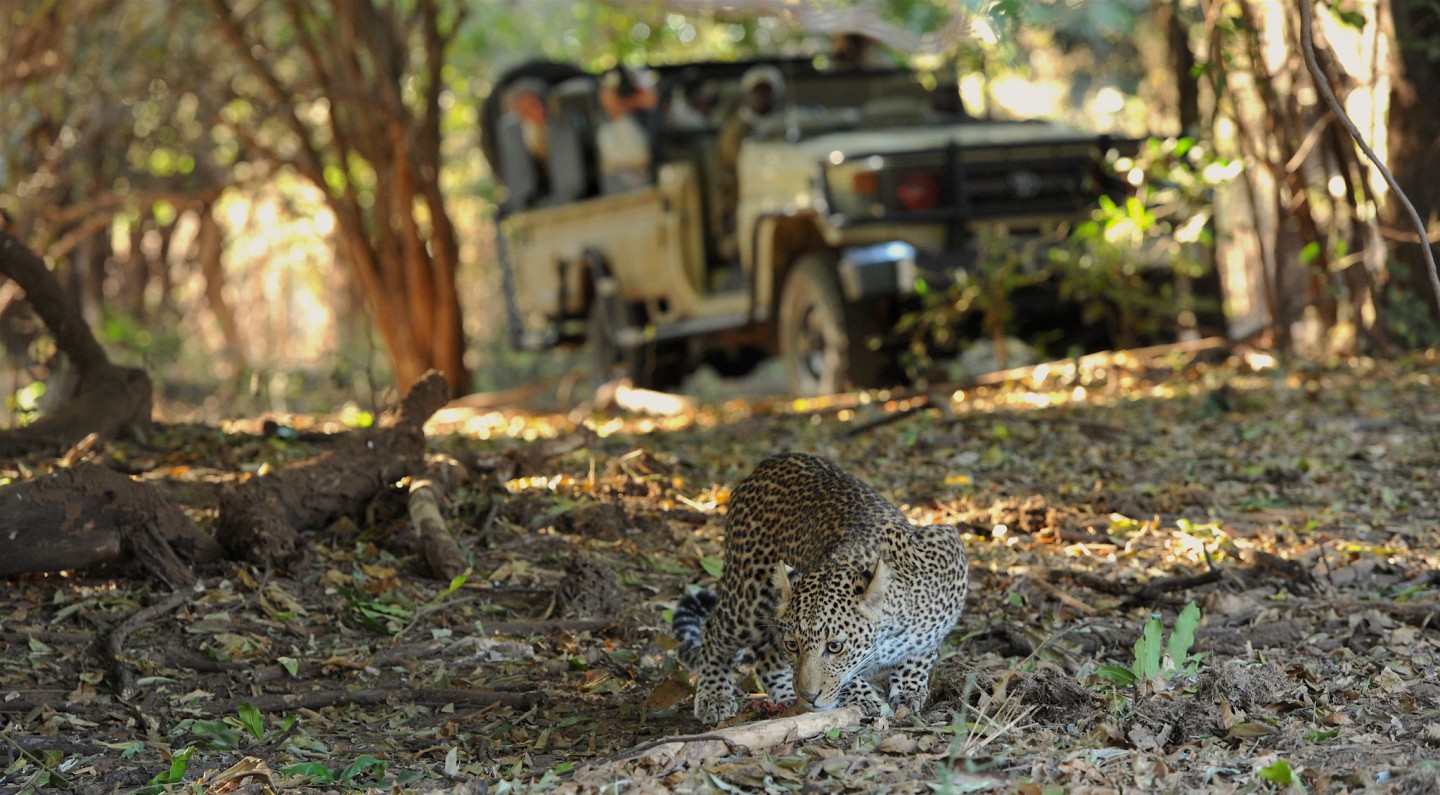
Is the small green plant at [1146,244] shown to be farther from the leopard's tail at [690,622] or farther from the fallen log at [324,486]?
the leopard's tail at [690,622]

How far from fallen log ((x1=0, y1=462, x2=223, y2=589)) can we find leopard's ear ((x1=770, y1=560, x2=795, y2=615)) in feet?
8.11

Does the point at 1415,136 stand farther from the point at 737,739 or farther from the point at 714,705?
the point at 737,739

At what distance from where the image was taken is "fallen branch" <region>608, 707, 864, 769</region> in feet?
13.5

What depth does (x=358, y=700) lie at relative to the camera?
5.27 meters

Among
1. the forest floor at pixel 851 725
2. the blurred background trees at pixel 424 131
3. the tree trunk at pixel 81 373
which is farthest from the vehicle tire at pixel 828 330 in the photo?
the tree trunk at pixel 81 373

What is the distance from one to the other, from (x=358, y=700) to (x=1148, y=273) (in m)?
7.05

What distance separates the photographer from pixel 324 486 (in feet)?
21.7

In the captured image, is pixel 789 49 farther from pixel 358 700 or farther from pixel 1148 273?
pixel 358 700

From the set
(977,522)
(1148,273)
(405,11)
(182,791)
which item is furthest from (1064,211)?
(405,11)

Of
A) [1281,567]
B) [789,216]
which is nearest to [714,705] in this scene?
[1281,567]

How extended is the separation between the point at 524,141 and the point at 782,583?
33.1ft

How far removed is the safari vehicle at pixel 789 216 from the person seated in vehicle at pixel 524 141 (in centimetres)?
4

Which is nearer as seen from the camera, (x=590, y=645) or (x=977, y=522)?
(x=590, y=645)

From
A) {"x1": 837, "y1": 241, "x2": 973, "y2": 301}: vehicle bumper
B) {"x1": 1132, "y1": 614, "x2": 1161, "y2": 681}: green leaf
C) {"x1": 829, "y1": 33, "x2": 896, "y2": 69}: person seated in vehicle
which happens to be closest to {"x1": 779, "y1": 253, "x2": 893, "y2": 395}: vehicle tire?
{"x1": 837, "y1": 241, "x2": 973, "y2": 301}: vehicle bumper
